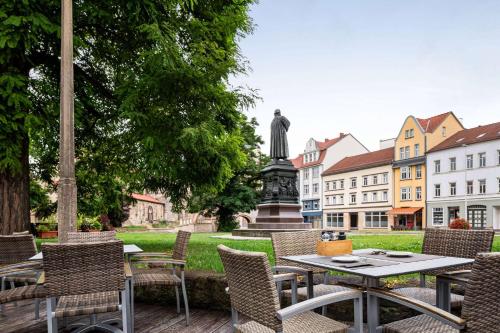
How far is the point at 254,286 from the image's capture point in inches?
102

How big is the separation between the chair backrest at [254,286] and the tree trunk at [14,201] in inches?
273

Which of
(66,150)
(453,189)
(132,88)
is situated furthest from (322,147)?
(66,150)

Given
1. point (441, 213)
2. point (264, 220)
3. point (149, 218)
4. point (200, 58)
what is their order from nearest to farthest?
point (200, 58) < point (264, 220) < point (441, 213) < point (149, 218)

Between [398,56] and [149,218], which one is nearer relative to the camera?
[398,56]

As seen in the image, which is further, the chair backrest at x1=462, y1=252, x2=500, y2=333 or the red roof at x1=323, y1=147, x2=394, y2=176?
the red roof at x1=323, y1=147, x2=394, y2=176

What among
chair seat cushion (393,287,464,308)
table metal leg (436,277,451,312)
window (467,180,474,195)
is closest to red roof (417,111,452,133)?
window (467,180,474,195)

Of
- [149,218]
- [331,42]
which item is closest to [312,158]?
[149,218]

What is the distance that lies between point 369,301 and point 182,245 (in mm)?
2806

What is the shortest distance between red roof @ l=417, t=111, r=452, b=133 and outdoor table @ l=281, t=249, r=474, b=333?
147ft

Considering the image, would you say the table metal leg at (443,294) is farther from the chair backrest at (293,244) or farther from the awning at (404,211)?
the awning at (404,211)

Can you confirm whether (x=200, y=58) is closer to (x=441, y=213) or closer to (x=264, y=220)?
(x=264, y=220)

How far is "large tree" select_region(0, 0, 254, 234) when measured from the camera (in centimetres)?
743

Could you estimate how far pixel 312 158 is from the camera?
2393 inches

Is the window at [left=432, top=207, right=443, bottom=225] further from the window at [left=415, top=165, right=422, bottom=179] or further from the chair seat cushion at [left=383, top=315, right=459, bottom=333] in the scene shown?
the chair seat cushion at [left=383, top=315, right=459, bottom=333]
